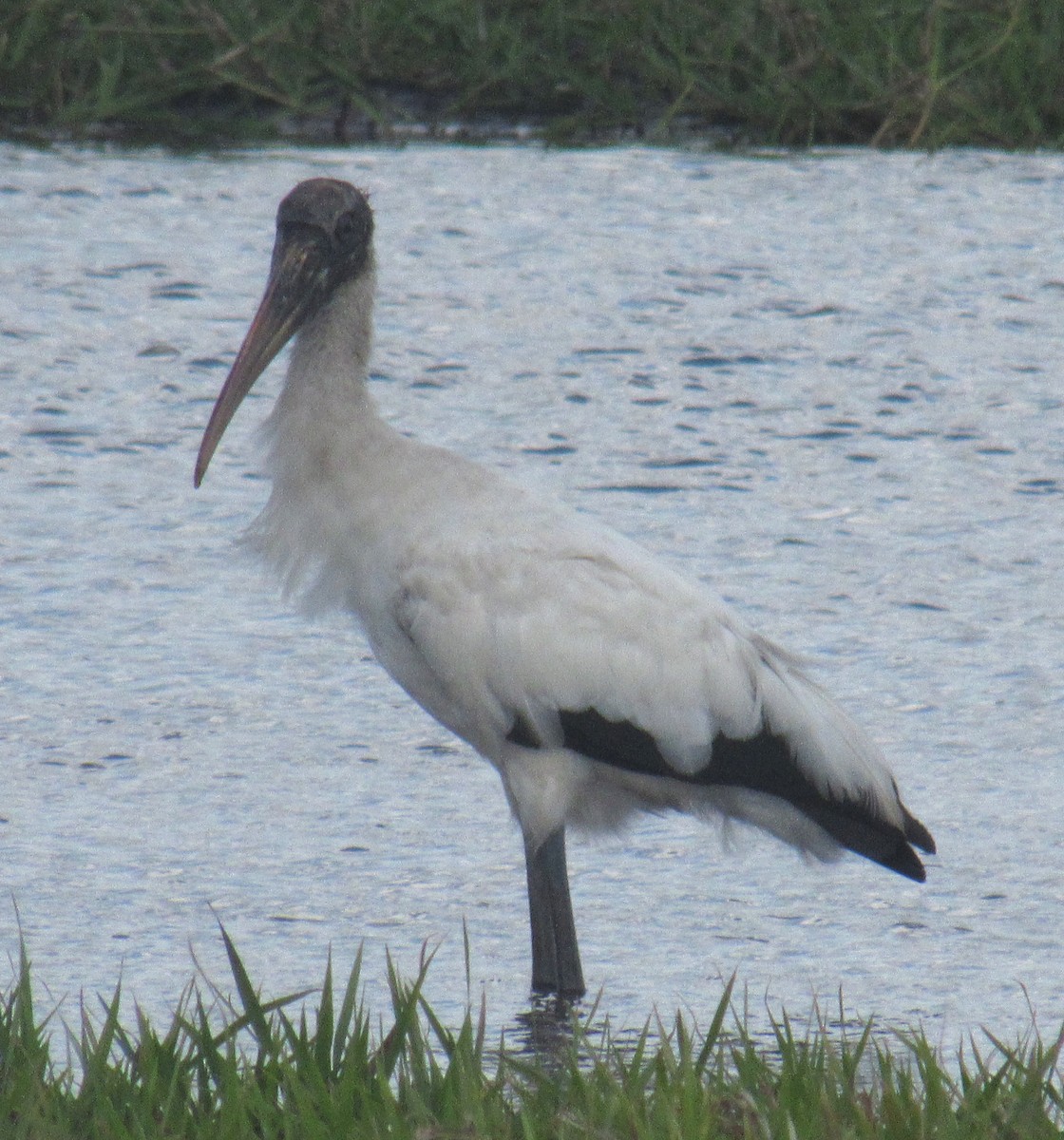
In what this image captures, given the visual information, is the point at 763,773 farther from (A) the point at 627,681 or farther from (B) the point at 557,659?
(B) the point at 557,659

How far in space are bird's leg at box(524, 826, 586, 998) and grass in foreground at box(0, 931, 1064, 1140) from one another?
0.77 meters

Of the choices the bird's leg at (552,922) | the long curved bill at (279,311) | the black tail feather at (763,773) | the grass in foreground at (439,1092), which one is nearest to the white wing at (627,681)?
the black tail feather at (763,773)

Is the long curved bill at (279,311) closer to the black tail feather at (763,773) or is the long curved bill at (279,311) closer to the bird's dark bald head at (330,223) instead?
the bird's dark bald head at (330,223)

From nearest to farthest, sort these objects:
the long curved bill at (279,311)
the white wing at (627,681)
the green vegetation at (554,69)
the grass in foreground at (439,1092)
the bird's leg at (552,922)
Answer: the grass in foreground at (439,1092)
the bird's leg at (552,922)
the white wing at (627,681)
the long curved bill at (279,311)
the green vegetation at (554,69)

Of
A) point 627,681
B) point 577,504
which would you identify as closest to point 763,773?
point 627,681

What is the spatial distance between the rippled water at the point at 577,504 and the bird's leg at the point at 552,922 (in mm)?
70

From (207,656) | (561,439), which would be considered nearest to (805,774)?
(207,656)

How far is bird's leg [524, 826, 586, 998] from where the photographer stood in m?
4.05

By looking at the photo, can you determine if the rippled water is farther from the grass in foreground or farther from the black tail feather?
the grass in foreground

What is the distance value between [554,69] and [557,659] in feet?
23.6

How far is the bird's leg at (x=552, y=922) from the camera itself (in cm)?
405

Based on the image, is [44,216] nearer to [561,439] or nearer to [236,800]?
[561,439]

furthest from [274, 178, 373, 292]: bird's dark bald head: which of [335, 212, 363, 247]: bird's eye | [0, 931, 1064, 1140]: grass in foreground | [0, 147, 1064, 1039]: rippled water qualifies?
[0, 931, 1064, 1140]: grass in foreground

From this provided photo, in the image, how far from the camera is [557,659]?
14.0ft
